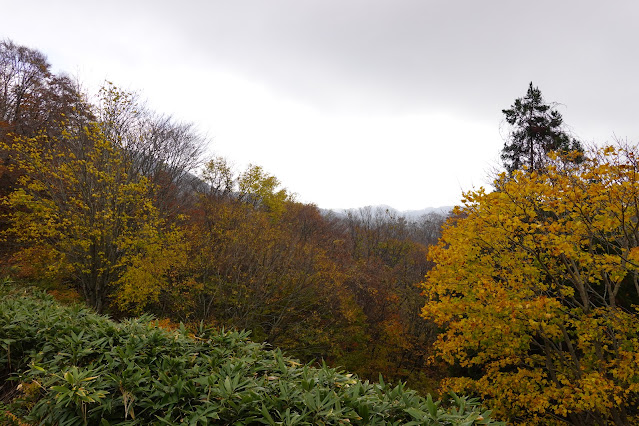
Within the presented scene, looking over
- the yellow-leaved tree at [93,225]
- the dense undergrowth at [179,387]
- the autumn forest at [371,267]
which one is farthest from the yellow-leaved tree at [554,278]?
the yellow-leaved tree at [93,225]

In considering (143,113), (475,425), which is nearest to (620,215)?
(475,425)

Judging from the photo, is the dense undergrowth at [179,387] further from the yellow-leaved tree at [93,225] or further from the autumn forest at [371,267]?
the yellow-leaved tree at [93,225]

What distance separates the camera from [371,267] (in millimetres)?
23047

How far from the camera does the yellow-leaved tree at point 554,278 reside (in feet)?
23.2

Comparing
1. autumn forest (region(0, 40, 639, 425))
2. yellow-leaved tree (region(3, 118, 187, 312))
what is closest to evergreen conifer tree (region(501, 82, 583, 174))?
autumn forest (region(0, 40, 639, 425))

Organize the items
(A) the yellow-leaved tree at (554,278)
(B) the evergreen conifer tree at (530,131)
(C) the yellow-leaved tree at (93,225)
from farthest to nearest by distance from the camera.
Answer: (B) the evergreen conifer tree at (530,131) → (C) the yellow-leaved tree at (93,225) → (A) the yellow-leaved tree at (554,278)

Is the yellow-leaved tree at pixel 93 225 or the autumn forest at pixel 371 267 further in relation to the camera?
the yellow-leaved tree at pixel 93 225

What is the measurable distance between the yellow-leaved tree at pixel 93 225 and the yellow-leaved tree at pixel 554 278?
9895 mm

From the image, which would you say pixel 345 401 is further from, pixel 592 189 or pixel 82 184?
pixel 82 184

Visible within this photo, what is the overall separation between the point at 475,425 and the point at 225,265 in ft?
39.5

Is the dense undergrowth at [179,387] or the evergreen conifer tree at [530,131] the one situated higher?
the evergreen conifer tree at [530,131]

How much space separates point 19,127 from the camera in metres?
18.9

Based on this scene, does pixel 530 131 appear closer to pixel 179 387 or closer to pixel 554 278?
pixel 554 278

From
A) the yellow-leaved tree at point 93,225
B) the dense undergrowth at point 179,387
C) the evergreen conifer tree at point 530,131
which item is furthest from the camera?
the evergreen conifer tree at point 530,131
